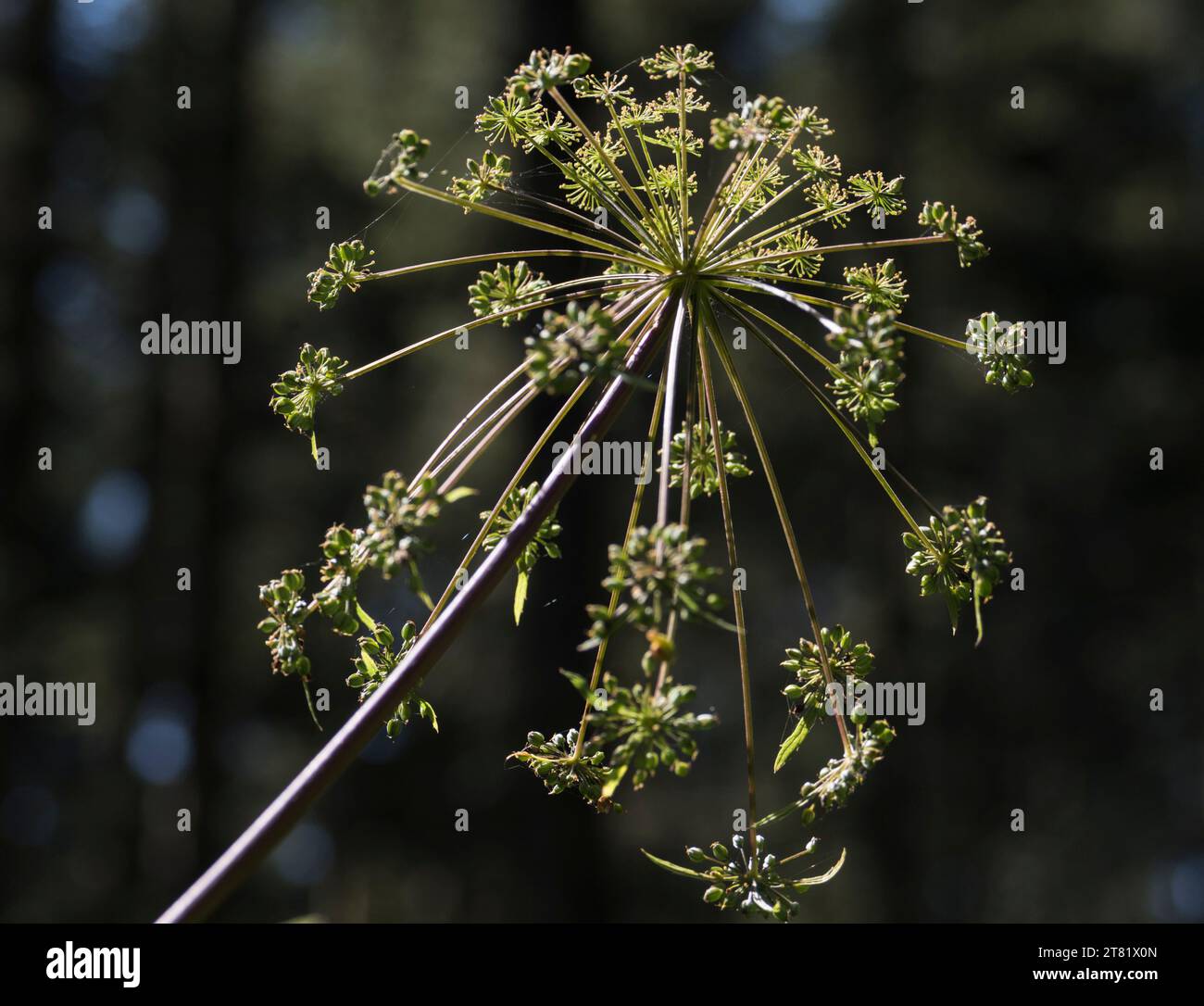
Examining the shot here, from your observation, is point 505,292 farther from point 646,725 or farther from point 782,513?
point 646,725

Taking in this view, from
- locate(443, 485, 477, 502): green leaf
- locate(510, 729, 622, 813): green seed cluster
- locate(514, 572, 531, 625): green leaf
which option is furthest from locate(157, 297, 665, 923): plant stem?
locate(510, 729, 622, 813): green seed cluster

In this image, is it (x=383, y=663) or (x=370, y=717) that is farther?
(x=383, y=663)

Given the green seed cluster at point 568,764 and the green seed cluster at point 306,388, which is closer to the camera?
the green seed cluster at point 568,764

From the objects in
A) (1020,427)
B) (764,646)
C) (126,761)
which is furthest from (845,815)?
(126,761)

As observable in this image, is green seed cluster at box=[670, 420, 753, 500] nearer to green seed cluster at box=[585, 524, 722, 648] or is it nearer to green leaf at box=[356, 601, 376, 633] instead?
green leaf at box=[356, 601, 376, 633]

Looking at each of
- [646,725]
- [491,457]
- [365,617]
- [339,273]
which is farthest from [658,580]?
[491,457]

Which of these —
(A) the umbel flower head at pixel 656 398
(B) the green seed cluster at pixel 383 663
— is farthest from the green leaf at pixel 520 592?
(B) the green seed cluster at pixel 383 663

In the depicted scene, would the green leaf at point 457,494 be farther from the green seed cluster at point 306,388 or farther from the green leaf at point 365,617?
the green seed cluster at point 306,388
